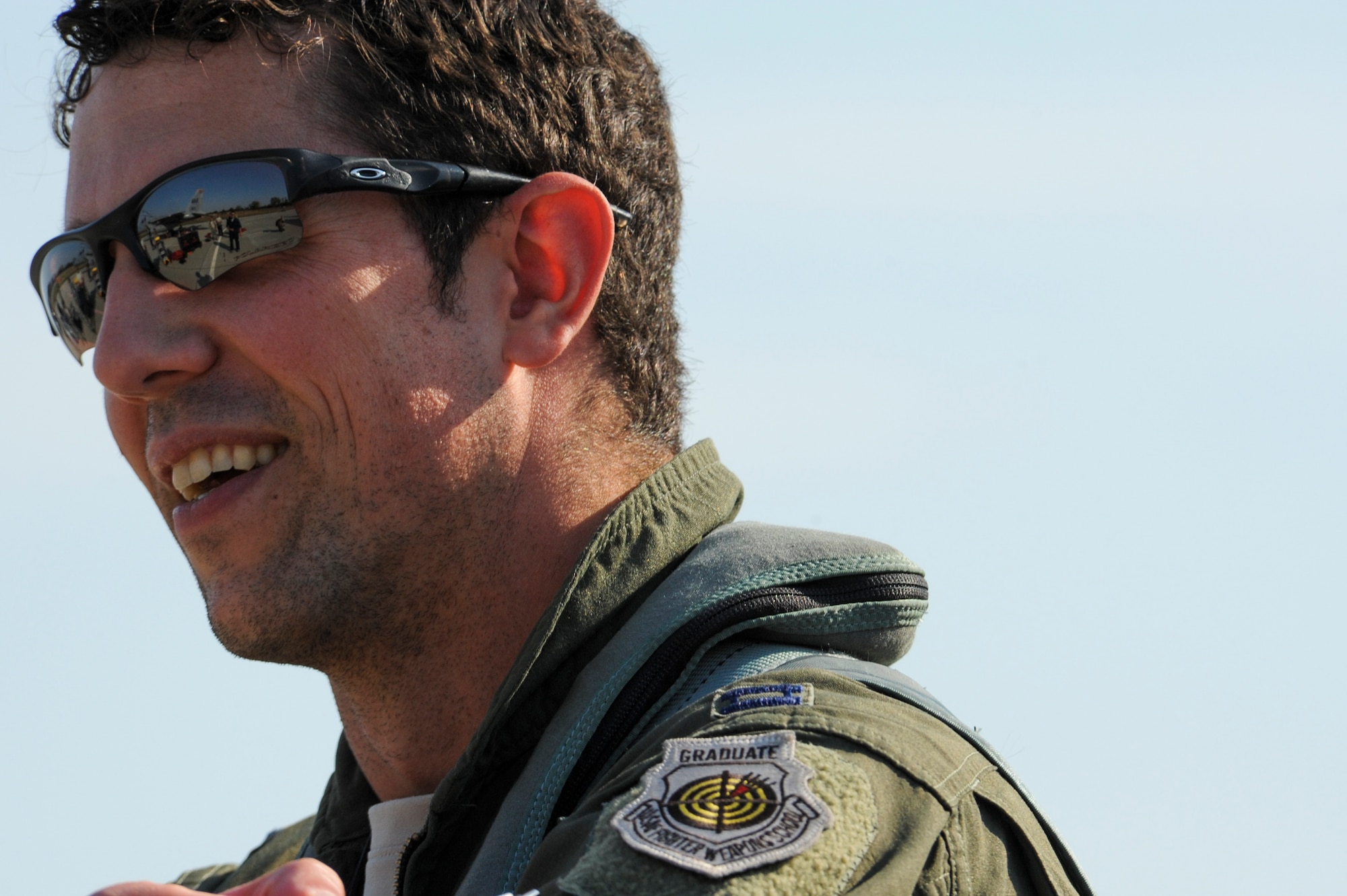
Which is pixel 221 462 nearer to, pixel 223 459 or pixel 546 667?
pixel 223 459

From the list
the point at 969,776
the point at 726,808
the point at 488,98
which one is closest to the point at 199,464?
the point at 488,98

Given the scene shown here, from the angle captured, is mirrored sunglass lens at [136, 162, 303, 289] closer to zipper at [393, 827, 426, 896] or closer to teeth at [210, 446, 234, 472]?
teeth at [210, 446, 234, 472]

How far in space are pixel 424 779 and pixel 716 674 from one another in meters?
1.06

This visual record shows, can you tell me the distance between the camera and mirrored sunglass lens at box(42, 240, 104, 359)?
130 inches

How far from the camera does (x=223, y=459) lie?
10.2 ft

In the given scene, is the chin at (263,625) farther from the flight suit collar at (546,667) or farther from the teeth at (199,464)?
the flight suit collar at (546,667)

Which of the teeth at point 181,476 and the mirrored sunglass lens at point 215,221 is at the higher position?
the mirrored sunglass lens at point 215,221

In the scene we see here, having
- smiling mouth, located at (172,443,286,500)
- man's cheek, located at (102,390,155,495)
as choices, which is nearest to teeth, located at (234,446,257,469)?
smiling mouth, located at (172,443,286,500)

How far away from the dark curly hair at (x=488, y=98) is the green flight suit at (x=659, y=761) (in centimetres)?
52

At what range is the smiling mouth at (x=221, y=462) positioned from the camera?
3.11m

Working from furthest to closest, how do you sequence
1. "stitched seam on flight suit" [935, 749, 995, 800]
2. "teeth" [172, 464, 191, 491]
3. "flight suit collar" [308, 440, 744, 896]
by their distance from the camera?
"teeth" [172, 464, 191, 491], "flight suit collar" [308, 440, 744, 896], "stitched seam on flight suit" [935, 749, 995, 800]

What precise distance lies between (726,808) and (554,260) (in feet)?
5.69

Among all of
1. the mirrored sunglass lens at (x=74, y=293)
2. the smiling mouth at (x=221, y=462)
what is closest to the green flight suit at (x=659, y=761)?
the smiling mouth at (x=221, y=462)

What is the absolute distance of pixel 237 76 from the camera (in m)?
3.26
